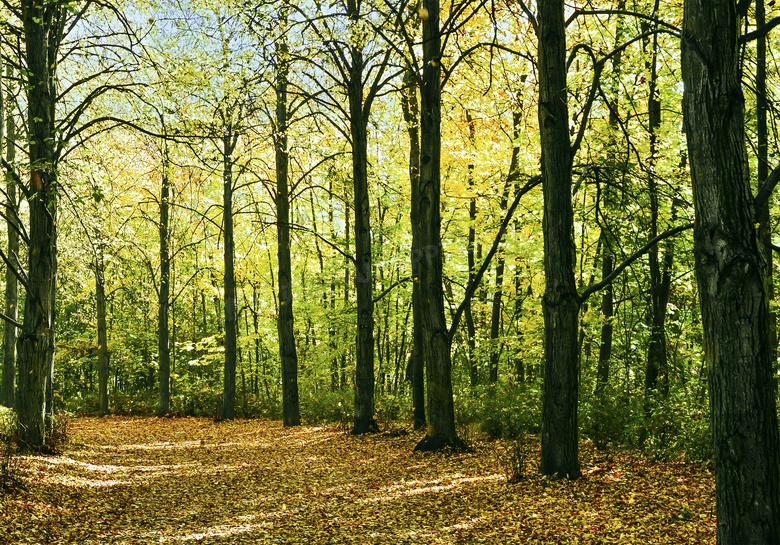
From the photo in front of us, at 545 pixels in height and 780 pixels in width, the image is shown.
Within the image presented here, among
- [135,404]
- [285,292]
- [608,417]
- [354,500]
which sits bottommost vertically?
[135,404]

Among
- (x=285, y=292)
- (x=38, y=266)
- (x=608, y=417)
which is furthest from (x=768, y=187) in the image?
(x=285, y=292)

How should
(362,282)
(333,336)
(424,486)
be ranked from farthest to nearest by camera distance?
(333,336) < (362,282) < (424,486)

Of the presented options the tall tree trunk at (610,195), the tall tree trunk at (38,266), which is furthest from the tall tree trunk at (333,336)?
the tall tree trunk at (38,266)

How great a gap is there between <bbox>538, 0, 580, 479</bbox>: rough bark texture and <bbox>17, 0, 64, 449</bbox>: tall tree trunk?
720 centimetres

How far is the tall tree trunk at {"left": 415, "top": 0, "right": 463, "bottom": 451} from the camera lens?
8.91m

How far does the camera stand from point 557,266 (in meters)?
6.70

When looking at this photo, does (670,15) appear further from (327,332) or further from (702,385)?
(327,332)

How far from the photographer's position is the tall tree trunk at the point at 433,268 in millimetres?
8914

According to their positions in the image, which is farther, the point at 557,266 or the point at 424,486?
the point at 424,486

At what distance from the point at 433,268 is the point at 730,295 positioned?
19.0 feet

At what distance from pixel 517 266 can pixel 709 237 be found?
12.5 metres

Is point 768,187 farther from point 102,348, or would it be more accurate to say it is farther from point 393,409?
point 102,348

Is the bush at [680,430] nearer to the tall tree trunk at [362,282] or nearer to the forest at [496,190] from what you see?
the forest at [496,190]

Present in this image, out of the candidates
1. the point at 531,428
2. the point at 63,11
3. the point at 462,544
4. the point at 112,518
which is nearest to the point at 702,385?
the point at 531,428
